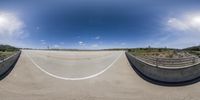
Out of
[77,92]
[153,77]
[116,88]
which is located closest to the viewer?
[77,92]

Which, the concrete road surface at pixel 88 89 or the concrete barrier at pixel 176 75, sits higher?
the concrete barrier at pixel 176 75

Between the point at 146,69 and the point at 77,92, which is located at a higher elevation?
the point at 146,69

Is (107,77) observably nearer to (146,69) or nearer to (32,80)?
(146,69)

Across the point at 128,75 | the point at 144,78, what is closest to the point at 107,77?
the point at 128,75

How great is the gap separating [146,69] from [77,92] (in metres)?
6.03

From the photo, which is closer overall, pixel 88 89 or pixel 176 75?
pixel 88 89

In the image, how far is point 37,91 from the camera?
9.39m

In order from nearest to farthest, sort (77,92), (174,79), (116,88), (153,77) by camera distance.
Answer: (77,92) < (116,88) < (174,79) < (153,77)

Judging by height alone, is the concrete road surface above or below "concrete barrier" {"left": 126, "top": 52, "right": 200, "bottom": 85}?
below

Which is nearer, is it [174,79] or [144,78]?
[174,79]

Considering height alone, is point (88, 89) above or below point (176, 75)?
below

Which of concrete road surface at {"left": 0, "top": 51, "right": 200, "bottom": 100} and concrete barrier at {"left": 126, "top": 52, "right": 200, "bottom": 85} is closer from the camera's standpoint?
concrete road surface at {"left": 0, "top": 51, "right": 200, "bottom": 100}

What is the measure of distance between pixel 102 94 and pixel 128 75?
472cm

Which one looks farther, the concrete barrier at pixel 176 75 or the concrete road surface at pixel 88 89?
the concrete barrier at pixel 176 75
